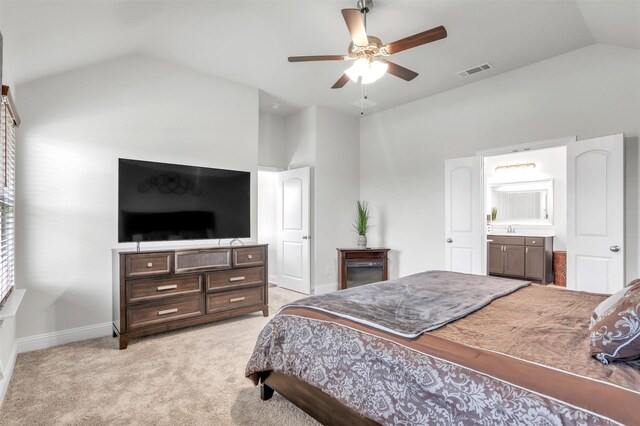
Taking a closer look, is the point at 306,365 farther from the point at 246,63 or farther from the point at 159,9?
the point at 246,63

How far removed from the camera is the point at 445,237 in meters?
4.58

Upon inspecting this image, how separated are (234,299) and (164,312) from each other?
749mm

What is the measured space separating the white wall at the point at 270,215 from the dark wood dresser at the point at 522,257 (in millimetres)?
3884

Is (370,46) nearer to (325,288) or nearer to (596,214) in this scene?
(596,214)

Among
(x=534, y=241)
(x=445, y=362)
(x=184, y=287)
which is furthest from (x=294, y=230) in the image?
(x=445, y=362)

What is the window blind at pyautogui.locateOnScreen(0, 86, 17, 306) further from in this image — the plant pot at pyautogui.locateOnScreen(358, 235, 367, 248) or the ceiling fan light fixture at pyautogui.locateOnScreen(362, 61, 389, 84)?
the plant pot at pyautogui.locateOnScreen(358, 235, 367, 248)

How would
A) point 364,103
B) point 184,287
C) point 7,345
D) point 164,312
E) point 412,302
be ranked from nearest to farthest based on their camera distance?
point 412,302
point 7,345
point 164,312
point 184,287
point 364,103

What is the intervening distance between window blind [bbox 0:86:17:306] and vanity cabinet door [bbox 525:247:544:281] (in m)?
6.70

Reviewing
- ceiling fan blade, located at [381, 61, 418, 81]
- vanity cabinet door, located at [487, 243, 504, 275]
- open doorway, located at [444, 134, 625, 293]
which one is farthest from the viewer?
vanity cabinet door, located at [487, 243, 504, 275]

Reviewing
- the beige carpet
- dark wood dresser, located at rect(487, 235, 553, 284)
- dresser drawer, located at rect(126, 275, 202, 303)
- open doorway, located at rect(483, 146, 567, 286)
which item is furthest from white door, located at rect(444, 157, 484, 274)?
dresser drawer, located at rect(126, 275, 202, 303)

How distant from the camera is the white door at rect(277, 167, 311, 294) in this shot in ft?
16.9

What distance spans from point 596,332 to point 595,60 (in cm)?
351

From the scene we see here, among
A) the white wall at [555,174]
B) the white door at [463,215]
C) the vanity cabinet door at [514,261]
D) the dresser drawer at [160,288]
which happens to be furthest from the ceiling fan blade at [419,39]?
the vanity cabinet door at [514,261]

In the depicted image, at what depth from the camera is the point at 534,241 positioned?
18.2 ft
